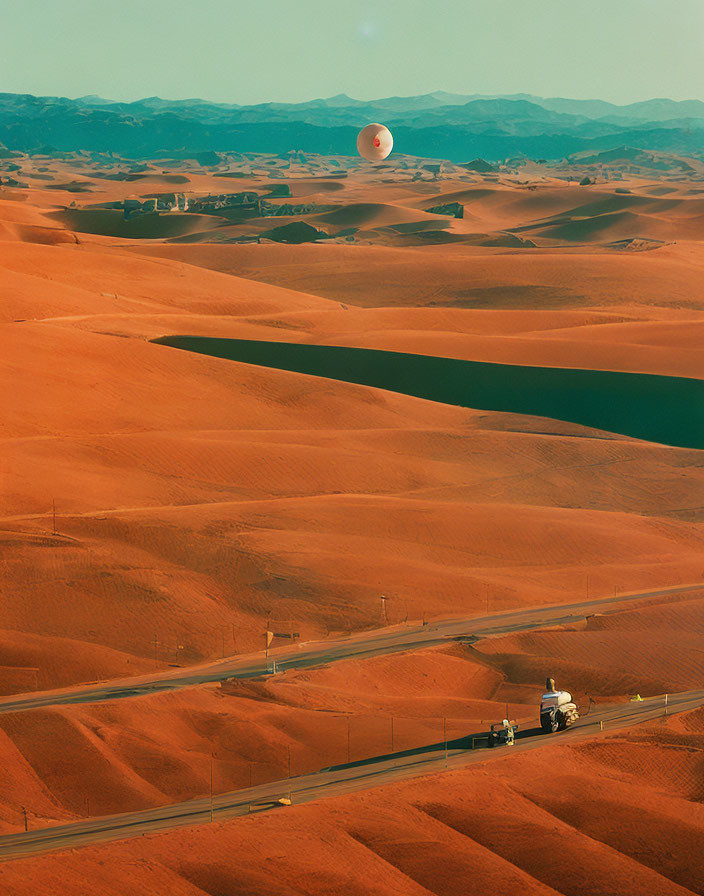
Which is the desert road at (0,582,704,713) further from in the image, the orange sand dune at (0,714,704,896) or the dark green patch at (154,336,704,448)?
the dark green patch at (154,336,704,448)

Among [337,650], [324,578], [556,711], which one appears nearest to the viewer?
[556,711]

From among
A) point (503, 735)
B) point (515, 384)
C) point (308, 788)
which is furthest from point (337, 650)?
point (515, 384)

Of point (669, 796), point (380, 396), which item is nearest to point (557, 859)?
point (669, 796)

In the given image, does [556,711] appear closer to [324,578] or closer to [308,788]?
[308,788]

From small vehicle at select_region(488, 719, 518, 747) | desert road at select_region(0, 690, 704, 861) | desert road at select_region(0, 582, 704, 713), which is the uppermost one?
small vehicle at select_region(488, 719, 518, 747)

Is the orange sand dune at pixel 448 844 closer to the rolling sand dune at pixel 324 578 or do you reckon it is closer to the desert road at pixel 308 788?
the rolling sand dune at pixel 324 578

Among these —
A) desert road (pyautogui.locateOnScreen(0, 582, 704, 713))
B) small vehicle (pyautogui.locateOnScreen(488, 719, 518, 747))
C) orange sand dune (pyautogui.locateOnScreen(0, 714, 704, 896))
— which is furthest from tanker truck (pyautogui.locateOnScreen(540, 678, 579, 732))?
desert road (pyautogui.locateOnScreen(0, 582, 704, 713))

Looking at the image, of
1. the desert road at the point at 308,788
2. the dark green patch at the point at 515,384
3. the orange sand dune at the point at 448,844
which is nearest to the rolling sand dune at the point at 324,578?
the orange sand dune at the point at 448,844

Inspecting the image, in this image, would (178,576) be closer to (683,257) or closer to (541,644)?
(541,644)
